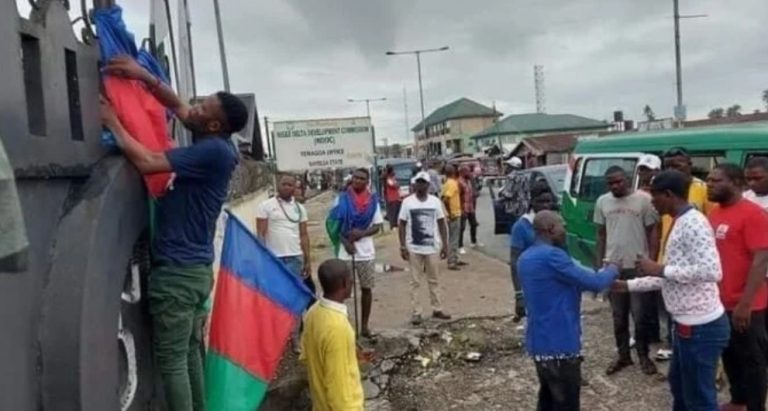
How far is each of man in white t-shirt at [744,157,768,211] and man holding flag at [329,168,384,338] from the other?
3.54m

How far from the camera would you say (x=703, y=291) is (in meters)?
4.25

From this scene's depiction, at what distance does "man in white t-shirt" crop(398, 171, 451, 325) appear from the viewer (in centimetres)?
842

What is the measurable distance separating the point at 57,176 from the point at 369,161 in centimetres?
668

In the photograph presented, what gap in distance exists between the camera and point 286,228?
7.28m

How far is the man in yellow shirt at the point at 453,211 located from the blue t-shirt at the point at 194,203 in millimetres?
9219

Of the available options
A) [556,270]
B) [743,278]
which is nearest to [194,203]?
[556,270]

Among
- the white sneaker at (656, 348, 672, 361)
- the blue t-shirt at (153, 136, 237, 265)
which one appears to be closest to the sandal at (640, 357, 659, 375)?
the white sneaker at (656, 348, 672, 361)

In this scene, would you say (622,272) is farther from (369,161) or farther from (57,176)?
(57,176)

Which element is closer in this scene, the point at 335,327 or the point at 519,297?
the point at 335,327

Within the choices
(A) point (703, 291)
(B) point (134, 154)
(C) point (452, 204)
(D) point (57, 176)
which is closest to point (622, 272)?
(A) point (703, 291)

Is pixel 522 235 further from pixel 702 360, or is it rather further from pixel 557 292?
pixel 702 360

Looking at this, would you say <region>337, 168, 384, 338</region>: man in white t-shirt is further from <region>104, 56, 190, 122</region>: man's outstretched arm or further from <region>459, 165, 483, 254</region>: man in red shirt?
<region>459, 165, 483, 254</region>: man in red shirt

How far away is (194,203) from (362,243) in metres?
4.66

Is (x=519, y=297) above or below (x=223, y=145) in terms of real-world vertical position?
below
